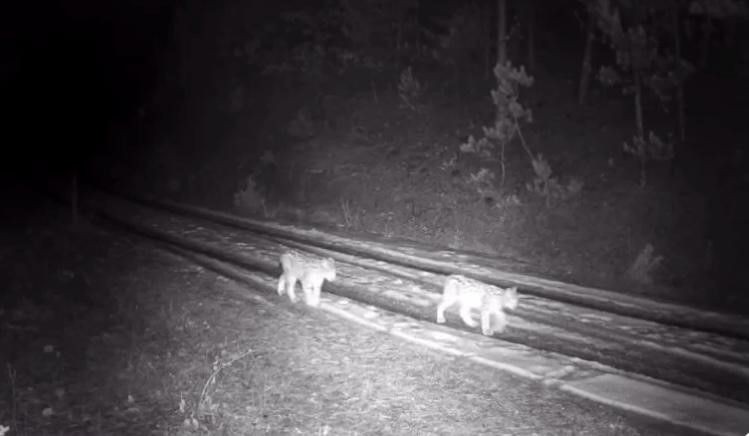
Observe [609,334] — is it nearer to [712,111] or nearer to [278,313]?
[278,313]

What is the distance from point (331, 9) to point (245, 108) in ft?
20.2

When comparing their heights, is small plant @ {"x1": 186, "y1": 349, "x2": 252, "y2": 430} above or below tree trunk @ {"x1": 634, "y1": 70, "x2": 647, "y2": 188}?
below

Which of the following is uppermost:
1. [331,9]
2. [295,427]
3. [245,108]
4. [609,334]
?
[331,9]

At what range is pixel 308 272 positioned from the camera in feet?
35.9

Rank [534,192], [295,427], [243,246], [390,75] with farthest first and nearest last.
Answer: [390,75] → [534,192] → [243,246] → [295,427]

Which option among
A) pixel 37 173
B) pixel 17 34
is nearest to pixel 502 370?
pixel 37 173

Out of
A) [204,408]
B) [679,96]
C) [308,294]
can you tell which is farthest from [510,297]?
[679,96]

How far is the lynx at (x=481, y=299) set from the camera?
9.80 meters

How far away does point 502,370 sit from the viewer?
827cm

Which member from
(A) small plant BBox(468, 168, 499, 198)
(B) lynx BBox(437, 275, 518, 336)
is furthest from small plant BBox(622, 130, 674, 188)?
(B) lynx BBox(437, 275, 518, 336)

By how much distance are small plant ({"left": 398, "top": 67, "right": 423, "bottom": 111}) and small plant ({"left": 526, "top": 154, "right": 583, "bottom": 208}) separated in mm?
7617

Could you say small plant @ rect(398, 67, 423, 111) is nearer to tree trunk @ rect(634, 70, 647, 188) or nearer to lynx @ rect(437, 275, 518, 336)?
tree trunk @ rect(634, 70, 647, 188)

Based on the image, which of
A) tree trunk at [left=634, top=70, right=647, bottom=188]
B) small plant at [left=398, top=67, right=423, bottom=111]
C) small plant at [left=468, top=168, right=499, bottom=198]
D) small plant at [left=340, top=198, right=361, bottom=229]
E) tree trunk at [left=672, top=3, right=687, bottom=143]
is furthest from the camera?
small plant at [left=398, top=67, right=423, bottom=111]

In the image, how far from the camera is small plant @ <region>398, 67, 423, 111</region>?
76.8 feet
